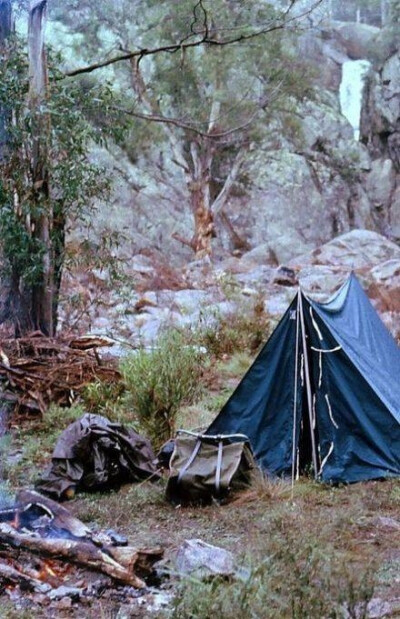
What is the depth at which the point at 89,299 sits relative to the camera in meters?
8.74

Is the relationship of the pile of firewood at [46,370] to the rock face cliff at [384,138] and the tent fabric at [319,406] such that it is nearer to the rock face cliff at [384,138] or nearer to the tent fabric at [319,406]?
the tent fabric at [319,406]

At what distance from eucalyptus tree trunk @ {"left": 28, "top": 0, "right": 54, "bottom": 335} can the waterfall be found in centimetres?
1910

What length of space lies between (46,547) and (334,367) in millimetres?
2553

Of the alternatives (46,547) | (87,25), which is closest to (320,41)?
(87,25)

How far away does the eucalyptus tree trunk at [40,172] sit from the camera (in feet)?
22.4

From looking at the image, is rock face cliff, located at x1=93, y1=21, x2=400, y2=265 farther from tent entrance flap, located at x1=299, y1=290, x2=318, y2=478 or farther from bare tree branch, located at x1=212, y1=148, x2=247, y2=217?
tent entrance flap, located at x1=299, y1=290, x2=318, y2=478

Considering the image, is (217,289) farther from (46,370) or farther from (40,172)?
(46,370)

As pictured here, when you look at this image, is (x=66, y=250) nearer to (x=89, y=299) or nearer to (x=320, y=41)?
(x=89, y=299)

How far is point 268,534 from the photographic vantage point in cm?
337

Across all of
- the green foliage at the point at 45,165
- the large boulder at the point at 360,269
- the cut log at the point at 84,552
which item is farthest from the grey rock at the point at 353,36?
the cut log at the point at 84,552

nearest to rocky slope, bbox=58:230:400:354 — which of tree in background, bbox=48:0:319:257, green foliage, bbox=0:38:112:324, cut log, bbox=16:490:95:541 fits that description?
green foliage, bbox=0:38:112:324

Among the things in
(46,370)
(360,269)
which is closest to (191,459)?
(46,370)

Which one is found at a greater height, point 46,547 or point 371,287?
point 371,287

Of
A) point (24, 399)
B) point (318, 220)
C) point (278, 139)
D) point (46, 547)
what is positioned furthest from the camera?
point (318, 220)
